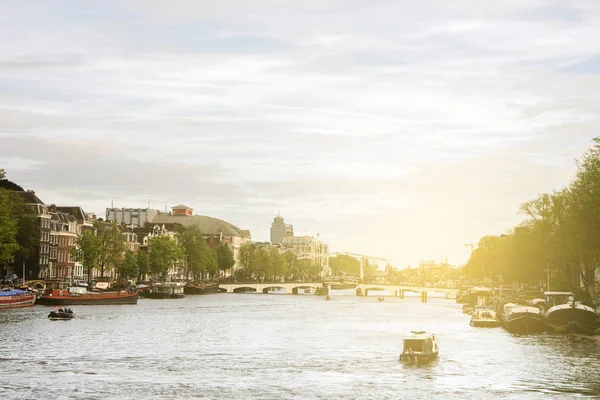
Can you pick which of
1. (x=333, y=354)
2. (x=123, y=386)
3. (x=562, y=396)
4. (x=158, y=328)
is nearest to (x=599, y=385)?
(x=562, y=396)

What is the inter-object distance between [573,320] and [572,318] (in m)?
0.29

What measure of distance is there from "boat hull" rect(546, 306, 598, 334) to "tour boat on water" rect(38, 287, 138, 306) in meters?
79.0

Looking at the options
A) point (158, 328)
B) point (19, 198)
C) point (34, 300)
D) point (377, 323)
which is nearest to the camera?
point (158, 328)

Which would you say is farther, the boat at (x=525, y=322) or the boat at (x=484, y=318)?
the boat at (x=484, y=318)

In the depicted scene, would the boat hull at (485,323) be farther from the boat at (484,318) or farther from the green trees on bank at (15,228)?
the green trees on bank at (15,228)

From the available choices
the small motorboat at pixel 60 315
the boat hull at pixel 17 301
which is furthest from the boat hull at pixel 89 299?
the small motorboat at pixel 60 315

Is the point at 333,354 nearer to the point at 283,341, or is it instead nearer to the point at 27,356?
the point at 283,341

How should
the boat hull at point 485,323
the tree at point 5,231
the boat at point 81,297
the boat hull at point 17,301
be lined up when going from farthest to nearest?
the boat at point 81,297 → the tree at point 5,231 → the boat hull at point 17,301 → the boat hull at point 485,323

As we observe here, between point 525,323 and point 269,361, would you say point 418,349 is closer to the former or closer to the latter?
point 269,361

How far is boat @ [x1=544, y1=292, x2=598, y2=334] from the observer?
118m

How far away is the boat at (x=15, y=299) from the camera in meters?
150

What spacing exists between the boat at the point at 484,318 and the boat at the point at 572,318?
40.2 ft

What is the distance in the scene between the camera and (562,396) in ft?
234

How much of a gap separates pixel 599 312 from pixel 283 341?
42176 millimetres
